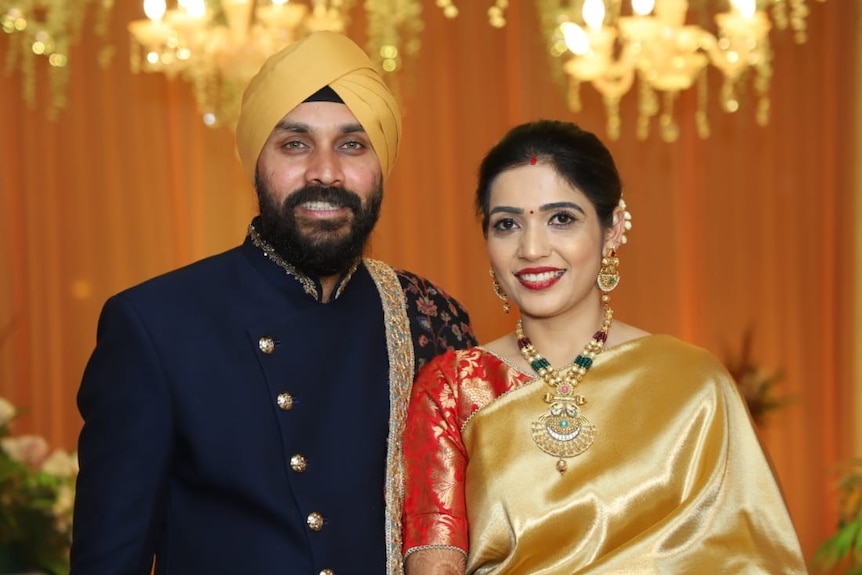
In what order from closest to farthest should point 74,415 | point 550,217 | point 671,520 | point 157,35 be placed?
1. point 671,520
2. point 550,217
3. point 157,35
4. point 74,415

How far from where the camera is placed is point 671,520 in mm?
2156

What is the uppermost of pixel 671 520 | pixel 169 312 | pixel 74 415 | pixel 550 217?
pixel 550 217

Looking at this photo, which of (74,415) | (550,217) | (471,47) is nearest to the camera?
(550,217)

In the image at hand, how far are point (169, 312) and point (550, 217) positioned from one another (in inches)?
29.8

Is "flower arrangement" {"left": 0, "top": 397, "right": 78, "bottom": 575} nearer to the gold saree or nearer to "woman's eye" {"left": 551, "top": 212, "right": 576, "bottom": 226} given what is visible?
the gold saree

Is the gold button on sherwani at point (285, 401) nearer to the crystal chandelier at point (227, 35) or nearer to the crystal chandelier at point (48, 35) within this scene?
the crystal chandelier at point (227, 35)

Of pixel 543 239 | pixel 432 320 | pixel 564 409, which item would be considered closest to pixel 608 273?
pixel 543 239

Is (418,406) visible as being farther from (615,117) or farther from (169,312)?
(615,117)

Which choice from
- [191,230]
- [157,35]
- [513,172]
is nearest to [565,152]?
[513,172]

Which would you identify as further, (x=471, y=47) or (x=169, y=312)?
(x=471, y=47)

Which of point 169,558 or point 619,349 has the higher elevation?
point 619,349

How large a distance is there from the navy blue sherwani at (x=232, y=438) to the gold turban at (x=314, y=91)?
0.99 ft

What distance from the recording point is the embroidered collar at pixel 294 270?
7.86ft

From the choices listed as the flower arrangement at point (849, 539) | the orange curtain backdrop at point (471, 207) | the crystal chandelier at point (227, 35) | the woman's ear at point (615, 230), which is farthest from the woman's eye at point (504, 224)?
the orange curtain backdrop at point (471, 207)
